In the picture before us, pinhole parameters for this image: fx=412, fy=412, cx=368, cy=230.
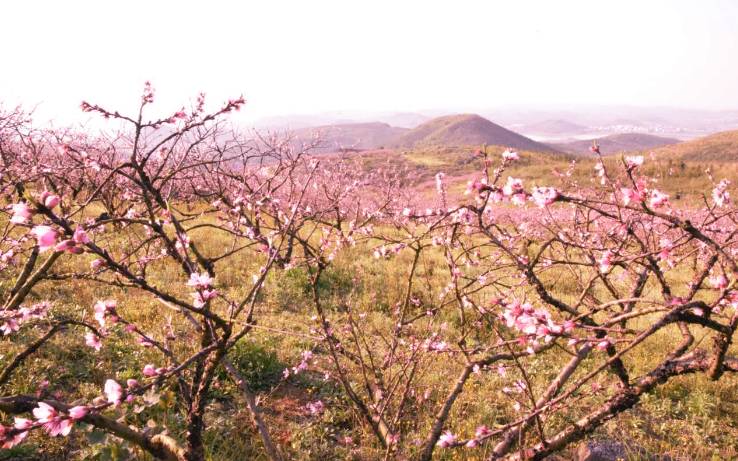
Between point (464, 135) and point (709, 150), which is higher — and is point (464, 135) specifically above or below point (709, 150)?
above

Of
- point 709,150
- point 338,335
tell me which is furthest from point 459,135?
point 338,335

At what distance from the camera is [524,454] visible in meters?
2.74

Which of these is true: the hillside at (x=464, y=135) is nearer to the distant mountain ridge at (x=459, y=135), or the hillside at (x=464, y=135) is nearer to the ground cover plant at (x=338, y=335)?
the distant mountain ridge at (x=459, y=135)

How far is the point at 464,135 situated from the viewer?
4353 inches

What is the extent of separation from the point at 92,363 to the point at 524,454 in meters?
4.28

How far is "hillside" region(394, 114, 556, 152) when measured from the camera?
106 meters

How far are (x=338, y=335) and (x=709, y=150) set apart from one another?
231 feet

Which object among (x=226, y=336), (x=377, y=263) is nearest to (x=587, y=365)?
(x=377, y=263)

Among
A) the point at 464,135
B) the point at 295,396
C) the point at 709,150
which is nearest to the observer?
the point at 295,396

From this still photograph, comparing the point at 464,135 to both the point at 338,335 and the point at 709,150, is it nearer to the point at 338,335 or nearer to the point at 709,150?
the point at 709,150

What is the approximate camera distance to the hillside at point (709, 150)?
53.7 meters

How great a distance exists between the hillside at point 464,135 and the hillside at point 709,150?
42.9m

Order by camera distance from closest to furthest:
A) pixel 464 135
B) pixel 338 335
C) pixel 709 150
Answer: pixel 338 335, pixel 709 150, pixel 464 135

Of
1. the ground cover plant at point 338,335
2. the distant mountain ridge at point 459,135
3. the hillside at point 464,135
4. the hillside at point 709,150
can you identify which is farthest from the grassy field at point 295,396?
the hillside at point 464,135
